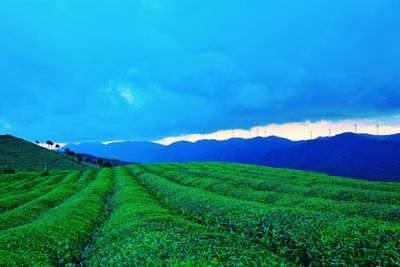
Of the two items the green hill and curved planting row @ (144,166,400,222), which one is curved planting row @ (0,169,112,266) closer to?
curved planting row @ (144,166,400,222)

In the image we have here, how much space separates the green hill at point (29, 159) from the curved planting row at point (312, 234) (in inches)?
5582

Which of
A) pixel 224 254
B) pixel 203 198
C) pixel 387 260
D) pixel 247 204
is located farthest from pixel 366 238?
pixel 203 198

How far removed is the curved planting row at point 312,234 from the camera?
1759 centimetres

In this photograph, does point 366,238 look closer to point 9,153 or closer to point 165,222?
point 165,222

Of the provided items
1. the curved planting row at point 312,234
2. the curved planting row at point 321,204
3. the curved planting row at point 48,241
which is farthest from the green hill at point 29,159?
the curved planting row at point 312,234

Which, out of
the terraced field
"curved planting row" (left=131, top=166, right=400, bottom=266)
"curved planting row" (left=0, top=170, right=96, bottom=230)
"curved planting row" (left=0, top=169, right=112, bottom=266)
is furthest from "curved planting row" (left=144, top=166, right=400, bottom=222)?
Answer: "curved planting row" (left=0, top=170, right=96, bottom=230)

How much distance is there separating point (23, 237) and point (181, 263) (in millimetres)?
13803

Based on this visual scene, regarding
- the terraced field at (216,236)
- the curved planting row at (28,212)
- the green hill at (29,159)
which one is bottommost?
the curved planting row at (28,212)

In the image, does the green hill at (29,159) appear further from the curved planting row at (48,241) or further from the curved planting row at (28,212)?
the curved planting row at (48,241)

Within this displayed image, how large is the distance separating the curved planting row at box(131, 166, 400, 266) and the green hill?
5582 inches

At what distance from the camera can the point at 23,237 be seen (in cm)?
2181

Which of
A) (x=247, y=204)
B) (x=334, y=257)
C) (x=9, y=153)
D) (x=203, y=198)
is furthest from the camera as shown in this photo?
(x=9, y=153)

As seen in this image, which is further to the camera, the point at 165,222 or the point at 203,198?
the point at 203,198

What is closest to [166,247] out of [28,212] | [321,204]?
[321,204]
